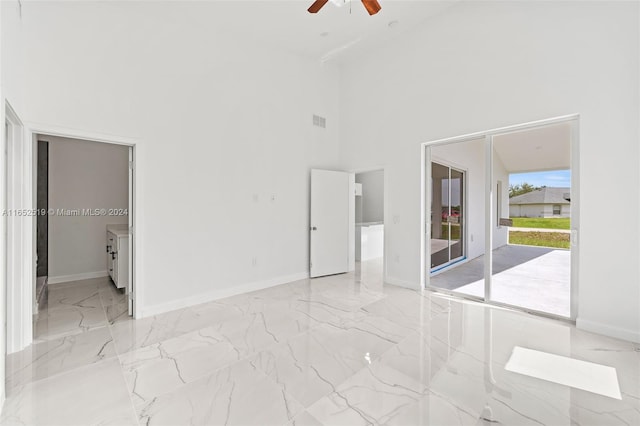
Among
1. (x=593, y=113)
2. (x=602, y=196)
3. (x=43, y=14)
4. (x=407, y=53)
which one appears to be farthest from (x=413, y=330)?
(x=43, y=14)

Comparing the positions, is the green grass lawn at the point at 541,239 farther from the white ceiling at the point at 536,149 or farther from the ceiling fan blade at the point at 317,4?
the ceiling fan blade at the point at 317,4

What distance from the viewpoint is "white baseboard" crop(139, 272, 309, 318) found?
3.55 metres

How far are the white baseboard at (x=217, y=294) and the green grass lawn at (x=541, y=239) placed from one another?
3.25 meters

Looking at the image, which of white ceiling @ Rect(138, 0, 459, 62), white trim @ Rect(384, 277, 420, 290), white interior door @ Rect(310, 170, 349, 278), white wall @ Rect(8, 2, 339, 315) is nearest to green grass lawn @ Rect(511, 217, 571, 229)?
white trim @ Rect(384, 277, 420, 290)

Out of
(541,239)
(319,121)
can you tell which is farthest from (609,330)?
(319,121)

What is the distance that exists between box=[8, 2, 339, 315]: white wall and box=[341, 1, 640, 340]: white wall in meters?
1.57

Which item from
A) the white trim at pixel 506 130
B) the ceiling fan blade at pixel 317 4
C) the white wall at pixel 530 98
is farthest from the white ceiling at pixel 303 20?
the white trim at pixel 506 130

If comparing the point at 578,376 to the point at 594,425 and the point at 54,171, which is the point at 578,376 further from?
the point at 54,171

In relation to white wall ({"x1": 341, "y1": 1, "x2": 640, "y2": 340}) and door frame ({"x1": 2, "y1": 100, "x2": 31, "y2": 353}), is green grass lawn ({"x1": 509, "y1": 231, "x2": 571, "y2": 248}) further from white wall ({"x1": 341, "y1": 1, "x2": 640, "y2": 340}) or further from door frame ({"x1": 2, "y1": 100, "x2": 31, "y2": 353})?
door frame ({"x1": 2, "y1": 100, "x2": 31, "y2": 353})

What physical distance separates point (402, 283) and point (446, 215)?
1.30m

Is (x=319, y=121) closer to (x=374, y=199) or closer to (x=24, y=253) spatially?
(x=374, y=199)

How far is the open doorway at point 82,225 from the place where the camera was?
13.8 ft

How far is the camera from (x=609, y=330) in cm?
292

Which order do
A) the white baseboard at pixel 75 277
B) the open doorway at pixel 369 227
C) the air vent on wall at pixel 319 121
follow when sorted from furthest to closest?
the open doorway at pixel 369 227 < the air vent on wall at pixel 319 121 < the white baseboard at pixel 75 277
